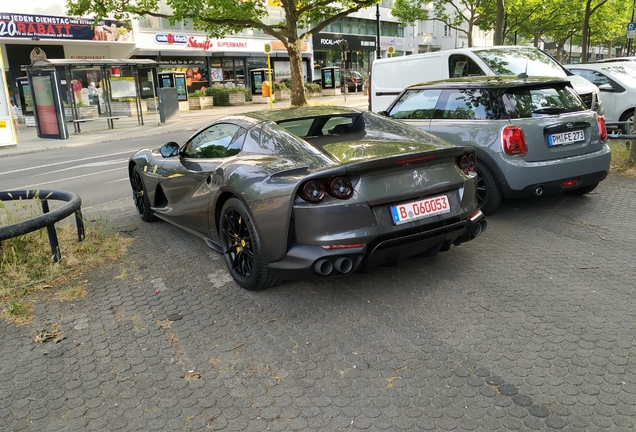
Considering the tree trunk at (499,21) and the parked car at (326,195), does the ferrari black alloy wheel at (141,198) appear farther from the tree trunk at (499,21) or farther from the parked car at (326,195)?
the tree trunk at (499,21)

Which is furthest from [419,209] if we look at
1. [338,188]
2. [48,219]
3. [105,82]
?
[105,82]

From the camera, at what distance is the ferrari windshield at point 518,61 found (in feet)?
34.2

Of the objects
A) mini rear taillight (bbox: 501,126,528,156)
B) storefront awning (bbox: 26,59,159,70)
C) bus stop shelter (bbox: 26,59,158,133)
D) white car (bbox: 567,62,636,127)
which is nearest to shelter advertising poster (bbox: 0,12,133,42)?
bus stop shelter (bbox: 26,59,158,133)

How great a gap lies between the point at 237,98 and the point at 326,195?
31.8 metres

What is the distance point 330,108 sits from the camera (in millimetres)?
5262

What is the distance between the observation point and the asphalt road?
9634 mm

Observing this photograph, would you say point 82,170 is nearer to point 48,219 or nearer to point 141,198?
point 141,198

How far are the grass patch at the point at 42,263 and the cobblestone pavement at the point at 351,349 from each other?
0.64ft

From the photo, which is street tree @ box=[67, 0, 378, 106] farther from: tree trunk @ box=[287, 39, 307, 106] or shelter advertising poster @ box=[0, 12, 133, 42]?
shelter advertising poster @ box=[0, 12, 133, 42]

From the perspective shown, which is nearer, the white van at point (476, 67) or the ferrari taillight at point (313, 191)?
the ferrari taillight at point (313, 191)

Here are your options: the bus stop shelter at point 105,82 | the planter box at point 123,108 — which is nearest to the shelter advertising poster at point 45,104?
the bus stop shelter at point 105,82

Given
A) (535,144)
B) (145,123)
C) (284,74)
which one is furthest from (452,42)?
(535,144)

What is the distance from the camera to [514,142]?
5711mm

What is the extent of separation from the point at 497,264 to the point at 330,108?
7.00 ft
